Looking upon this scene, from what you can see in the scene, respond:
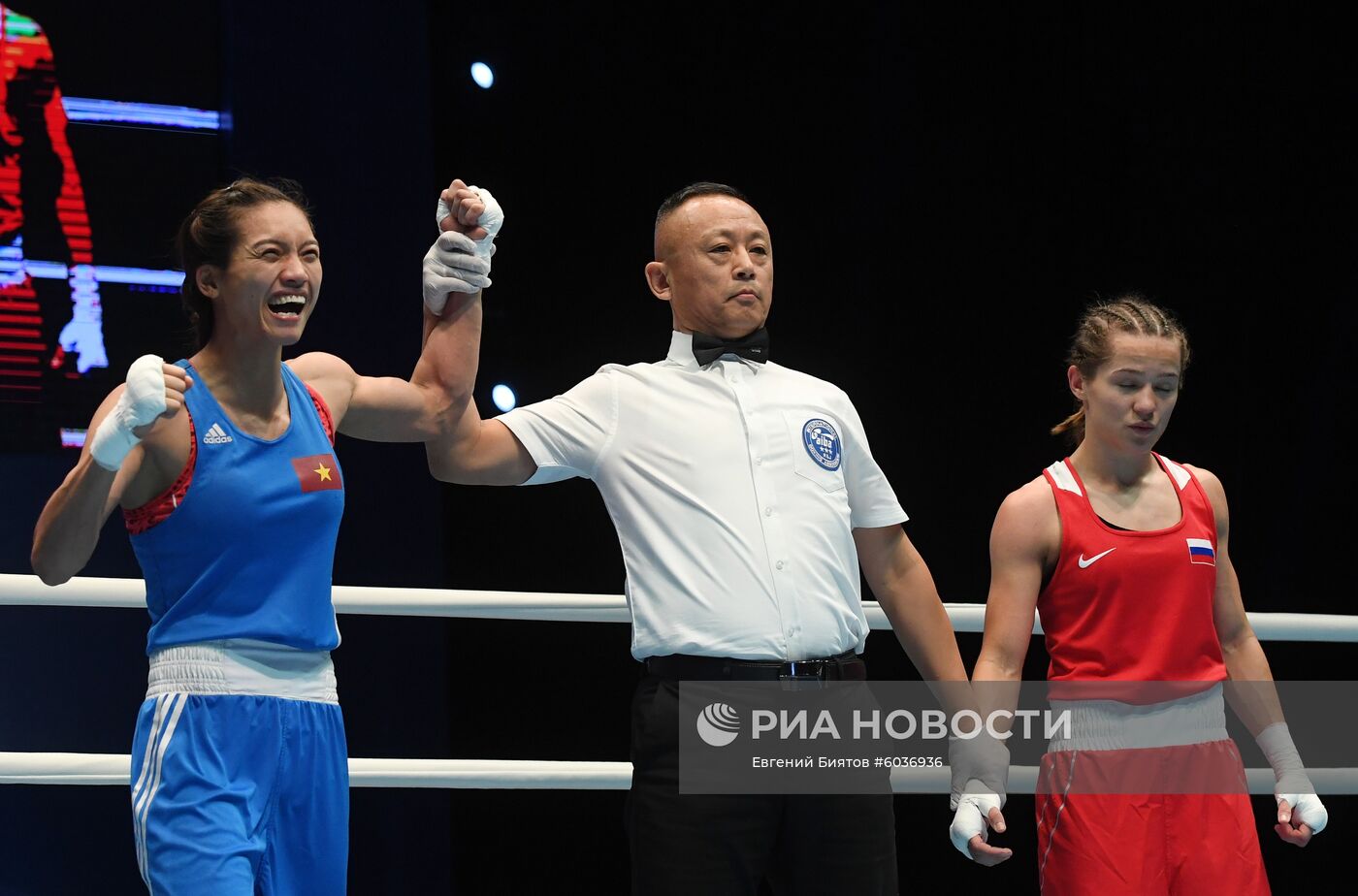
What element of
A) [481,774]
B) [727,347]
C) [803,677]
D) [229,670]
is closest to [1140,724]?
[803,677]

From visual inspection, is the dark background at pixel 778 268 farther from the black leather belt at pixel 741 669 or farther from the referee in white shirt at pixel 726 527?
the black leather belt at pixel 741 669

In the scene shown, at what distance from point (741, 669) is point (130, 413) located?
0.92 m

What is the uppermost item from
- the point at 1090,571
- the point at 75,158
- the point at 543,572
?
the point at 75,158

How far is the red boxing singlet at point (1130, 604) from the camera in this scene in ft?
7.67

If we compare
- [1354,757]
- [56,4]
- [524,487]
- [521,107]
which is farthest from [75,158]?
[1354,757]

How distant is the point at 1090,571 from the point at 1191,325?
1.84 metres

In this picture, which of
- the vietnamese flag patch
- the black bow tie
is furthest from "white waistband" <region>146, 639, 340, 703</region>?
the black bow tie

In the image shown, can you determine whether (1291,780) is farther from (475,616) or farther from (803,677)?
(475,616)

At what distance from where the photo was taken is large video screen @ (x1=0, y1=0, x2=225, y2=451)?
135 inches

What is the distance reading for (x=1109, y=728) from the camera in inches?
91.4

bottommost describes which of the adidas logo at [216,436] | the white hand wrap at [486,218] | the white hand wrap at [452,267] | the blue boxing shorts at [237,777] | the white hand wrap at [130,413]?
the blue boxing shorts at [237,777]

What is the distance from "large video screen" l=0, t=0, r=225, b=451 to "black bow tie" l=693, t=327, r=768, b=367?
5.34ft

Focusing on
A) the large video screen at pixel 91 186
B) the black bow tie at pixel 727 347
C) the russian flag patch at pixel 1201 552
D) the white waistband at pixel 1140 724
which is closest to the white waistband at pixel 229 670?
the black bow tie at pixel 727 347

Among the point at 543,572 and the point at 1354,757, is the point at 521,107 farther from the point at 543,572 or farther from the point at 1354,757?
the point at 1354,757
